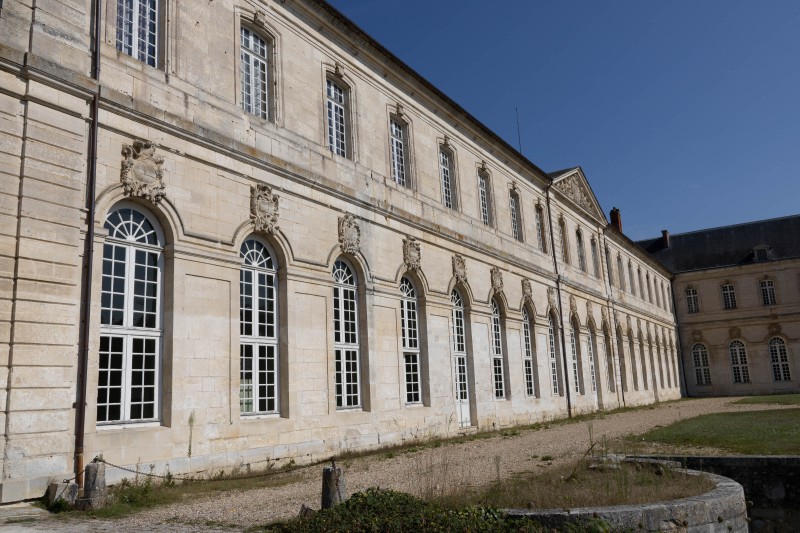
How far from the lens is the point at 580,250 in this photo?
28141mm

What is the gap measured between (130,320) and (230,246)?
6.68 ft

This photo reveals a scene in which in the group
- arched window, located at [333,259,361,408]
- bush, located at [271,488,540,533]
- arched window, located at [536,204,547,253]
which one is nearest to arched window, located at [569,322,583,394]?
arched window, located at [536,204,547,253]

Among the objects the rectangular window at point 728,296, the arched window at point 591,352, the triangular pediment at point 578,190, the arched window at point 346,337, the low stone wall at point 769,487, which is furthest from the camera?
the rectangular window at point 728,296

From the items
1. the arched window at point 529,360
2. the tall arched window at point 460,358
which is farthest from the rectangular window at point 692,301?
the tall arched window at point 460,358

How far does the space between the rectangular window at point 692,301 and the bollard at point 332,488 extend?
43479 millimetres

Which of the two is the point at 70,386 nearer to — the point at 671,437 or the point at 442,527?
the point at 442,527

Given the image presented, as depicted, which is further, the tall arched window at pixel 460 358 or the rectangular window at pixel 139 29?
the tall arched window at pixel 460 358

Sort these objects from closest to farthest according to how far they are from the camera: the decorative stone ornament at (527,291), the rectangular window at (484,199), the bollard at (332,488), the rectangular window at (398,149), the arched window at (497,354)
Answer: the bollard at (332,488), the rectangular window at (398,149), the arched window at (497,354), the rectangular window at (484,199), the decorative stone ornament at (527,291)

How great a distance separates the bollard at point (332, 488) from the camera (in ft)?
20.1

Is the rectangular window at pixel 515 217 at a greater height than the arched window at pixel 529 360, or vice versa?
the rectangular window at pixel 515 217

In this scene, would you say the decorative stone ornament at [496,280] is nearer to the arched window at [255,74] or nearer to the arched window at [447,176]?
the arched window at [447,176]

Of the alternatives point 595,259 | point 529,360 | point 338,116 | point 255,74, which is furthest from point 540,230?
point 255,74

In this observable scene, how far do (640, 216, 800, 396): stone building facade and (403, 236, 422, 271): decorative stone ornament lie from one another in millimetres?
34093

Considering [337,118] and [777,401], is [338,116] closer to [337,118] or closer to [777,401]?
[337,118]
